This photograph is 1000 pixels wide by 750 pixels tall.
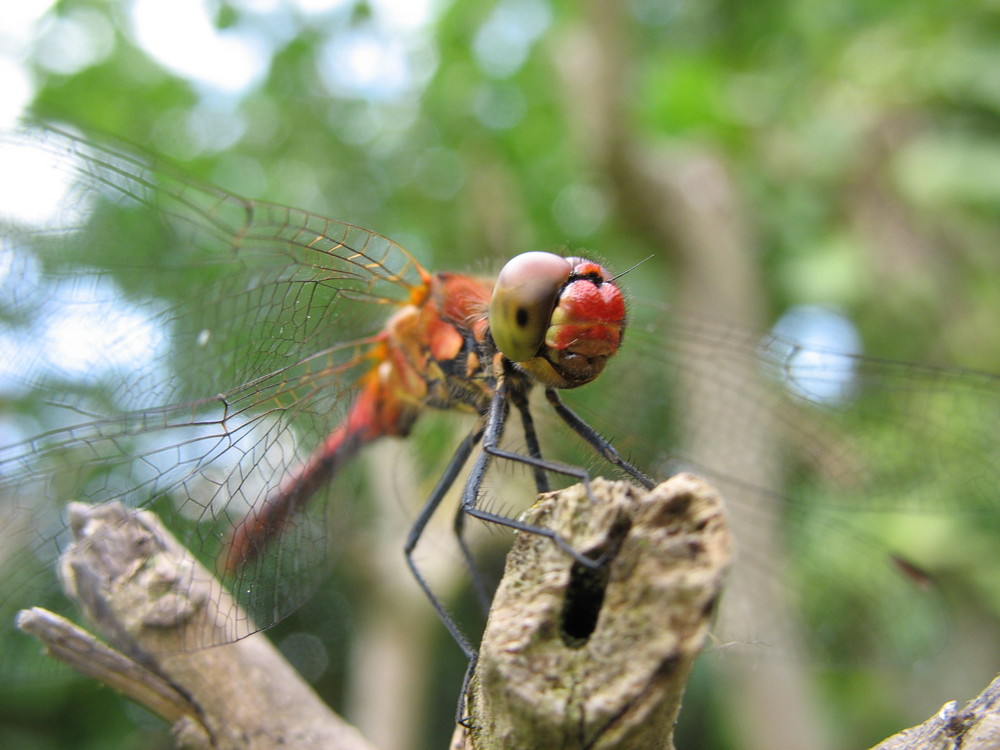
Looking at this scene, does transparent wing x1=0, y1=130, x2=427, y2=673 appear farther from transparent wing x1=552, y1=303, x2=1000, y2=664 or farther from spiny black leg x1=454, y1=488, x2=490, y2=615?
transparent wing x1=552, y1=303, x2=1000, y2=664

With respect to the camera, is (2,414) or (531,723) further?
(2,414)

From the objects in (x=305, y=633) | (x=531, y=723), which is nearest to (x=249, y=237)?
(x=531, y=723)

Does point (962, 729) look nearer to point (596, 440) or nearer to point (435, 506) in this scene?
point (596, 440)

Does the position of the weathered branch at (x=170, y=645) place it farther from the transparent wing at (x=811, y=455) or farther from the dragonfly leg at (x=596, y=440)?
the transparent wing at (x=811, y=455)

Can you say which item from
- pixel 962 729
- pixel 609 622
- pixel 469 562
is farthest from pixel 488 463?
pixel 962 729

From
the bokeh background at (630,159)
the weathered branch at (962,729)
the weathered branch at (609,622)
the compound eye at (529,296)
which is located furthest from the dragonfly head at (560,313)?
the bokeh background at (630,159)

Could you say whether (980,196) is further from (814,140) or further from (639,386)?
(639,386)

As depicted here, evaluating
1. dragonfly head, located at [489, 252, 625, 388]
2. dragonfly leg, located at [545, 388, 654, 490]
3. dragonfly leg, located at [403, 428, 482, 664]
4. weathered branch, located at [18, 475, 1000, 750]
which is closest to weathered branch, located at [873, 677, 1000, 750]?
weathered branch, located at [18, 475, 1000, 750]
